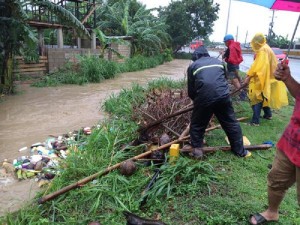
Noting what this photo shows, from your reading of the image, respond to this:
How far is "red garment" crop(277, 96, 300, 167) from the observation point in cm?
206

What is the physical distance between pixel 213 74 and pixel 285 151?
5.67 ft

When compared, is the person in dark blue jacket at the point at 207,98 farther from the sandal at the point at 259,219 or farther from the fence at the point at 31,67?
the fence at the point at 31,67

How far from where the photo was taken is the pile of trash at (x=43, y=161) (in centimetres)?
400

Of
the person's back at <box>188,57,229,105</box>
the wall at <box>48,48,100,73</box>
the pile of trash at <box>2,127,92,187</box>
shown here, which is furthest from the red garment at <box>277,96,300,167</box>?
the wall at <box>48,48,100,73</box>

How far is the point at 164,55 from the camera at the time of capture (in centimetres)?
2486

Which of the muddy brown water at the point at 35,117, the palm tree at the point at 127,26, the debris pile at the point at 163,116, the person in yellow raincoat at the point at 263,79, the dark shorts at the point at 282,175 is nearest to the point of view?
the dark shorts at the point at 282,175

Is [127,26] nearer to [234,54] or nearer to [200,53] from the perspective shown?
[234,54]

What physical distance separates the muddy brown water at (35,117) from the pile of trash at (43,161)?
4.8 inches

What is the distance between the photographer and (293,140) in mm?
2098

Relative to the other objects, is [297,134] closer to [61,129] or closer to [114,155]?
[114,155]

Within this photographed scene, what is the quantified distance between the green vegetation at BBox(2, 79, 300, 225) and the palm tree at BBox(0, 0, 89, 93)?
5.77 m

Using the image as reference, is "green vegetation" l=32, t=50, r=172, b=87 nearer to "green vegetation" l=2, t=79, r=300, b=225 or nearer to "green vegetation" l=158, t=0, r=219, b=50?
"green vegetation" l=2, t=79, r=300, b=225

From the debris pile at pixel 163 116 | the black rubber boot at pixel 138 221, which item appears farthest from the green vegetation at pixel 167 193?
the debris pile at pixel 163 116

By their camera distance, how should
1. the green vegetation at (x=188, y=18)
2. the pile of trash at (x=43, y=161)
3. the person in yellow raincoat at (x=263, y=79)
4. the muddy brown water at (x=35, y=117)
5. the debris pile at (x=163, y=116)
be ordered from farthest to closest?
the green vegetation at (x=188, y=18), the person in yellow raincoat at (x=263, y=79), the debris pile at (x=163, y=116), the pile of trash at (x=43, y=161), the muddy brown water at (x=35, y=117)
